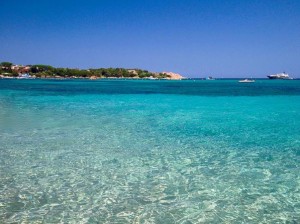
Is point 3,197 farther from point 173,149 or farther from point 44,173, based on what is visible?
point 173,149

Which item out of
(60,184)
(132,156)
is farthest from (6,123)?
(60,184)

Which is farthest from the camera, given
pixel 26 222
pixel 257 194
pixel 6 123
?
pixel 6 123

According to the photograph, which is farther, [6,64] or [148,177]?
[6,64]

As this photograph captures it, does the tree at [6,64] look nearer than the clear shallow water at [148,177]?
No

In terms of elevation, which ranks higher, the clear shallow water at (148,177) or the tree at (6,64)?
the tree at (6,64)

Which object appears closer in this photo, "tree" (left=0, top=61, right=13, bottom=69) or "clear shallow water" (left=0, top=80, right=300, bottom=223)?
"clear shallow water" (left=0, top=80, right=300, bottom=223)

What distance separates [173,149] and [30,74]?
182 meters

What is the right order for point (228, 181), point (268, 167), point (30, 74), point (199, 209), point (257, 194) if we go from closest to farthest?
point (199, 209), point (257, 194), point (228, 181), point (268, 167), point (30, 74)

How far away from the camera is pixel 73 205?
5.91 meters

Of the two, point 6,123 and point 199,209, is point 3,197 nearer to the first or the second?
point 199,209

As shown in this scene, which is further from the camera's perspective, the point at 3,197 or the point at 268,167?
the point at 268,167

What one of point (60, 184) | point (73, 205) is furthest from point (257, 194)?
point (60, 184)

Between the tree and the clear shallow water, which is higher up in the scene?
the tree

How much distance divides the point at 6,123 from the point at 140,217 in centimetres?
1288
